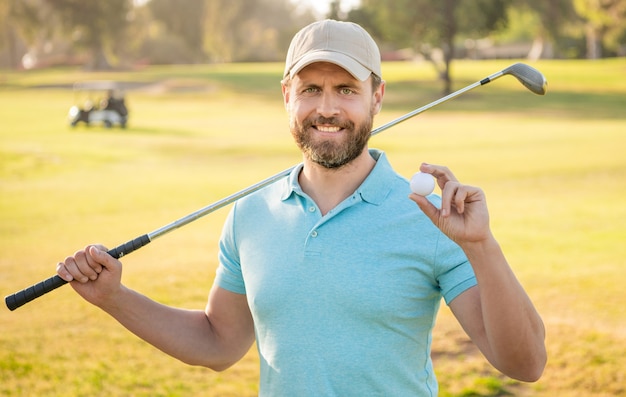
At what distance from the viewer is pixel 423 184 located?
2.38 metres

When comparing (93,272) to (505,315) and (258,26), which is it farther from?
(258,26)

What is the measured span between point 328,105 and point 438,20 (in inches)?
1878

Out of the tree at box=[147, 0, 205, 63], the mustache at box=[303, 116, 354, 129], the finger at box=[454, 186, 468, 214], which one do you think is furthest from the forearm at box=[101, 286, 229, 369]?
the tree at box=[147, 0, 205, 63]

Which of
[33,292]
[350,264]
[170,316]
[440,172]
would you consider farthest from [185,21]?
[440,172]

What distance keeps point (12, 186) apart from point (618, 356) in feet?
46.3

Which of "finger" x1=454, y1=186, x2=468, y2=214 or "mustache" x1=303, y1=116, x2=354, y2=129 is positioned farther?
"mustache" x1=303, y1=116, x2=354, y2=129

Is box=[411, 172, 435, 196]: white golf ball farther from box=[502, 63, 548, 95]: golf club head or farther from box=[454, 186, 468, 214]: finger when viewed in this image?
box=[502, 63, 548, 95]: golf club head

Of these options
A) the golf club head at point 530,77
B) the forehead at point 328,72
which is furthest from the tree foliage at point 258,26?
the forehead at point 328,72

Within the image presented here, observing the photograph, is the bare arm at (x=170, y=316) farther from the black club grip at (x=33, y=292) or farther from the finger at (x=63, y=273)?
the black club grip at (x=33, y=292)

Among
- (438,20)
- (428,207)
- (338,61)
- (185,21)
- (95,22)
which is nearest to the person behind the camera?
(428,207)

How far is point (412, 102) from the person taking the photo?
4341 cm

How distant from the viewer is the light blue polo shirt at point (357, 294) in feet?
8.53

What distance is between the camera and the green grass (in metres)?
6.14

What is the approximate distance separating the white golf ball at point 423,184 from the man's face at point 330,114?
17.7 inches
